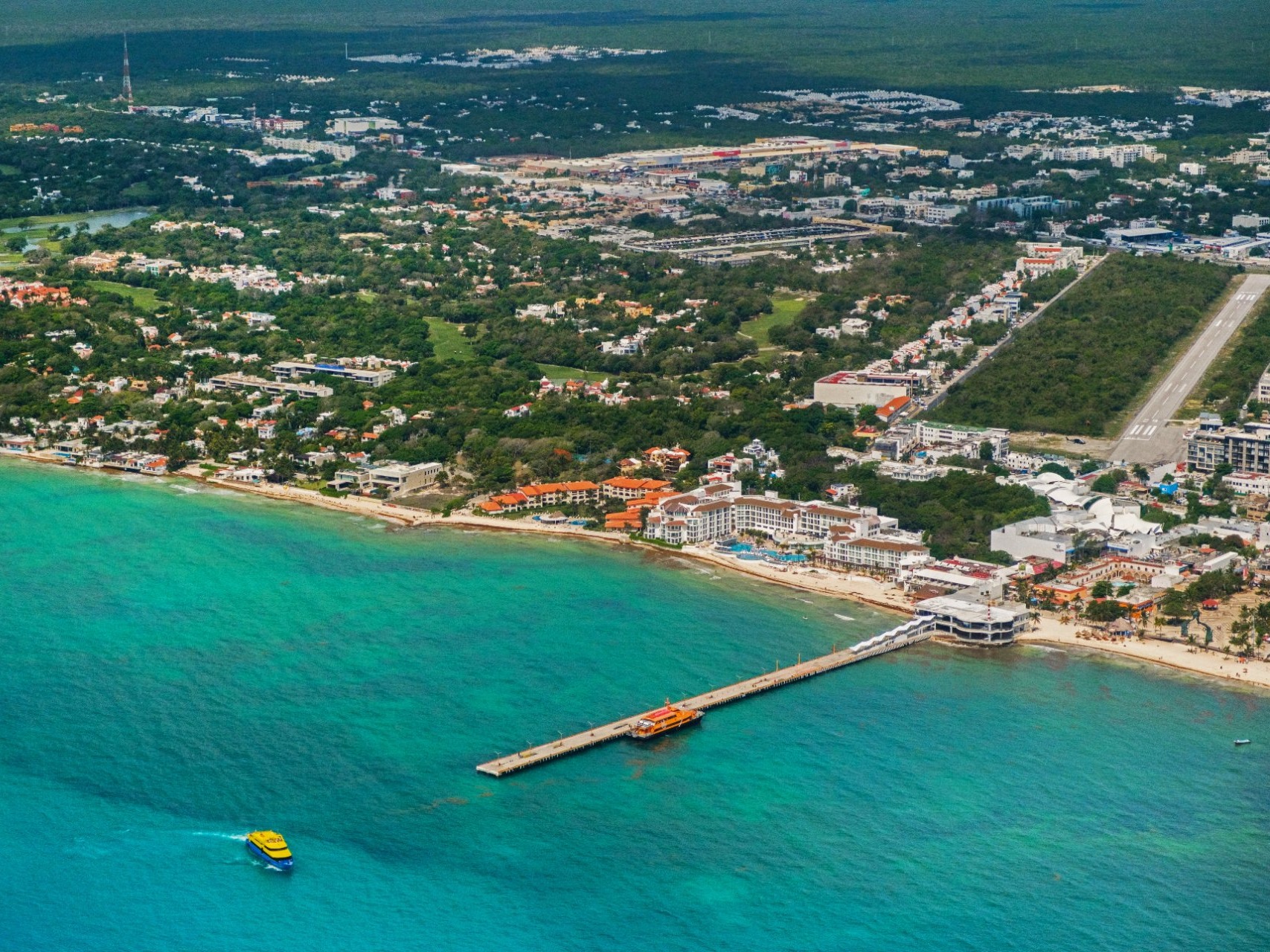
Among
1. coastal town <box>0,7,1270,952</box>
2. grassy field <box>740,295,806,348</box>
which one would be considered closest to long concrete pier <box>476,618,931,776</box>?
coastal town <box>0,7,1270,952</box>

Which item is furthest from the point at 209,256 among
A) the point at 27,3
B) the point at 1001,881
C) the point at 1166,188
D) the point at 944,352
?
the point at 27,3

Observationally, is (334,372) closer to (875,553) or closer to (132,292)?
(132,292)

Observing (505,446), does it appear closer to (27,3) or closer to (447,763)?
(447,763)

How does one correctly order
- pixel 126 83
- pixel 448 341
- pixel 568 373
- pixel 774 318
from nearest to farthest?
pixel 568 373 → pixel 448 341 → pixel 774 318 → pixel 126 83

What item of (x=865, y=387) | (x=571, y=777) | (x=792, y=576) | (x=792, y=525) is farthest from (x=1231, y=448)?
(x=571, y=777)

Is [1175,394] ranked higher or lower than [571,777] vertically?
higher
